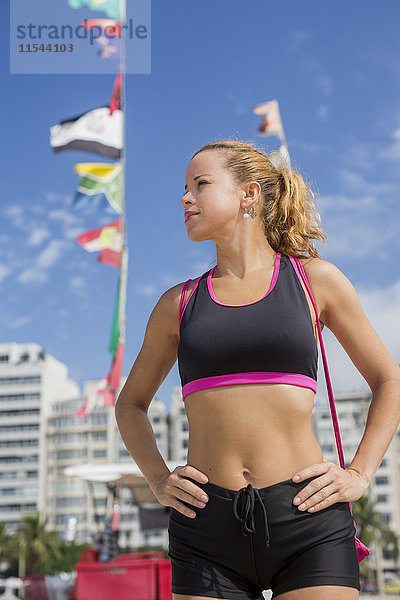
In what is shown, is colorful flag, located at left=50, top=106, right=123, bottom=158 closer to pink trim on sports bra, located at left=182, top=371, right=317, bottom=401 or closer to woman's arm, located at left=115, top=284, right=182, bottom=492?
woman's arm, located at left=115, top=284, right=182, bottom=492

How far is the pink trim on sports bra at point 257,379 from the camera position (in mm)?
1793

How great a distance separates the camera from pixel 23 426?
101500 millimetres

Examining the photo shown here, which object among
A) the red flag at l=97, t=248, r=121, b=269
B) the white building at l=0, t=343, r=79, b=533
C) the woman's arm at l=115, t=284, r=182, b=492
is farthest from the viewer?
the white building at l=0, t=343, r=79, b=533

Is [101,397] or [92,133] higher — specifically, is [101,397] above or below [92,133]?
below

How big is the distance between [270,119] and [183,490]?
18.0 meters

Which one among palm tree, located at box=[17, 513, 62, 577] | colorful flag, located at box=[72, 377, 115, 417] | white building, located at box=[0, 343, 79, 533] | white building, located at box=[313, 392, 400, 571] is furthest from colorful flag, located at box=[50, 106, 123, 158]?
white building, located at box=[0, 343, 79, 533]

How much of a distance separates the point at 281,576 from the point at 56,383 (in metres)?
106

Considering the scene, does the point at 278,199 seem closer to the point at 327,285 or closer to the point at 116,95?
the point at 327,285

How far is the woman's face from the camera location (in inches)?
82.1

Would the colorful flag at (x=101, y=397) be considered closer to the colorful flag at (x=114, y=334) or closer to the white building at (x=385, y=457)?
the colorful flag at (x=114, y=334)

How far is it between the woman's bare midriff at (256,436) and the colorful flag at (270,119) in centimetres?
1766

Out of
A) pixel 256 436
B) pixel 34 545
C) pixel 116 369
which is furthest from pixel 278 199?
pixel 34 545

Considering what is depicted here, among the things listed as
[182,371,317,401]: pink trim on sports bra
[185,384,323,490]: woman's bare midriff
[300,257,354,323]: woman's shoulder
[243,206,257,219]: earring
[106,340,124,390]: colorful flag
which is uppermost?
[106,340,124,390]: colorful flag

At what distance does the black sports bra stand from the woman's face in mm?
258
